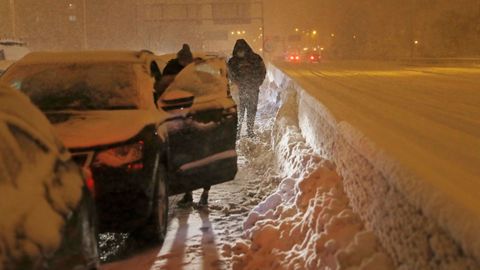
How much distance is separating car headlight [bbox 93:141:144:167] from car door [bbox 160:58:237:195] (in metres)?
0.95

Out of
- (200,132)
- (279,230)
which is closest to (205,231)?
(279,230)

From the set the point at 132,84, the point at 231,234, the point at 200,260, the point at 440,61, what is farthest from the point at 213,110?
the point at 440,61

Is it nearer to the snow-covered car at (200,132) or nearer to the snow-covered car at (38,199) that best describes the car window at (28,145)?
the snow-covered car at (38,199)

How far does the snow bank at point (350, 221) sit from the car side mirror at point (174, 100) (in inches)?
53.4

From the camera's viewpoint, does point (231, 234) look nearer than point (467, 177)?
No

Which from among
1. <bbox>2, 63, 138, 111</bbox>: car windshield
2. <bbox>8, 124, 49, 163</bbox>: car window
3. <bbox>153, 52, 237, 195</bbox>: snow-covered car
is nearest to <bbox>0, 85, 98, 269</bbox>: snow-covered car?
<bbox>8, 124, 49, 163</bbox>: car window

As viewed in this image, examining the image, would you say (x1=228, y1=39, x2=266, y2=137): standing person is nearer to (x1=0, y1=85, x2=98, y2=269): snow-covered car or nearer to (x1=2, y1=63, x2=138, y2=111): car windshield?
(x1=2, y1=63, x2=138, y2=111): car windshield

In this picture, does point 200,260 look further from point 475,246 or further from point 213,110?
point 475,246

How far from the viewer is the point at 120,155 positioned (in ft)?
16.1

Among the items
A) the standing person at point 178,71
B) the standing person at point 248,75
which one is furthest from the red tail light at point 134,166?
the standing person at point 248,75

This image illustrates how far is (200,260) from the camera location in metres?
5.14

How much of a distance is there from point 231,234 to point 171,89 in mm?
1715

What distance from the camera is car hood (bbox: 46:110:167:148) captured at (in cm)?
484

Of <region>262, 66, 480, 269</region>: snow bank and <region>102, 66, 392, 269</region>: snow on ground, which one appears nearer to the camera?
<region>262, 66, 480, 269</region>: snow bank
